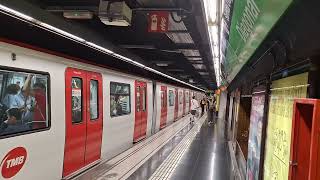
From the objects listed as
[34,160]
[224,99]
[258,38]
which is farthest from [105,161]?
[224,99]

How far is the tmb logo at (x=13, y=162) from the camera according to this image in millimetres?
3936

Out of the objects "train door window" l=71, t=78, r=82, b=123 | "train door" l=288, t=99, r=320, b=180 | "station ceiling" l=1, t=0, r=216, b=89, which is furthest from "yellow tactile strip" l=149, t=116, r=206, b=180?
"train door" l=288, t=99, r=320, b=180

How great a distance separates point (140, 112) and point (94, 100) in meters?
4.00

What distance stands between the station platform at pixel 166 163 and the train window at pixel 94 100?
0.97 metres

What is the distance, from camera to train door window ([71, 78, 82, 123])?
5.79 meters

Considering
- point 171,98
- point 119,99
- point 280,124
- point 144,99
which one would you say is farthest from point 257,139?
point 171,98

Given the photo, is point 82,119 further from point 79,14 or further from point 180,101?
point 180,101

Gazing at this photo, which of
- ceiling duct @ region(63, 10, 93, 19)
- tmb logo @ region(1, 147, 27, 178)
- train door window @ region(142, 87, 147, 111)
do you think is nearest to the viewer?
tmb logo @ region(1, 147, 27, 178)

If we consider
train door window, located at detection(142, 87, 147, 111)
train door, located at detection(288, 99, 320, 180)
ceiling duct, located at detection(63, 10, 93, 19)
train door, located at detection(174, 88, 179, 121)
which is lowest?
train door, located at detection(174, 88, 179, 121)

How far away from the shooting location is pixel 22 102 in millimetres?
4359

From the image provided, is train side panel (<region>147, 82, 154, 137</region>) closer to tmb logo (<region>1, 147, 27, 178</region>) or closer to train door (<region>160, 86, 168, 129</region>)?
train door (<region>160, 86, 168, 129</region>)

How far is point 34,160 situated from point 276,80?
3.11m

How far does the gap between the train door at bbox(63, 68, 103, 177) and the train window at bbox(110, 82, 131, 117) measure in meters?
0.79

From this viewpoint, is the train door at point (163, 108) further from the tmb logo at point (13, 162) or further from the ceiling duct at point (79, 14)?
the tmb logo at point (13, 162)
